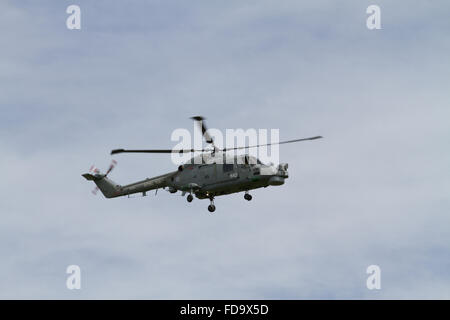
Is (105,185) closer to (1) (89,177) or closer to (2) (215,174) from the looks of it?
(1) (89,177)

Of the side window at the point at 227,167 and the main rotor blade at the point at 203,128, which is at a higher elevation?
the main rotor blade at the point at 203,128

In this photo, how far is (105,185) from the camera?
87688mm

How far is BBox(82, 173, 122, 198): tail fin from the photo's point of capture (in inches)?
3403

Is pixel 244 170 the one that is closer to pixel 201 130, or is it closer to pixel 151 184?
pixel 201 130

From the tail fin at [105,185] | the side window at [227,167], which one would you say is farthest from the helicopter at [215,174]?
the tail fin at [105,185]

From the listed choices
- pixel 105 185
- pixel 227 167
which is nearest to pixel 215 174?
pixel 227 167

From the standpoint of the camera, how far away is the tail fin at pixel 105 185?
8644 cm

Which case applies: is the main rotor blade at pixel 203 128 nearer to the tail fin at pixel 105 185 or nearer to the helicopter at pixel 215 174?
the helicopter at pixel 215 174
